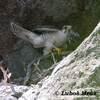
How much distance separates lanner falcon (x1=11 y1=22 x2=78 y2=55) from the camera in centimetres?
327

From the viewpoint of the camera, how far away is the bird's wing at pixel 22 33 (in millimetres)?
2991

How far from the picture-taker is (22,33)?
3.16m

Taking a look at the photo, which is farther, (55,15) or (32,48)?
(32,48)

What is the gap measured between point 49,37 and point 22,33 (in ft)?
1.78

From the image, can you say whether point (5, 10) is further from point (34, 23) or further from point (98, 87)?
point (98, 87)

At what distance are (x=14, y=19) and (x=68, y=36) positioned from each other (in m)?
1.04

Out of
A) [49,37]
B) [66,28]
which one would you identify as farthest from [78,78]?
[49,37]

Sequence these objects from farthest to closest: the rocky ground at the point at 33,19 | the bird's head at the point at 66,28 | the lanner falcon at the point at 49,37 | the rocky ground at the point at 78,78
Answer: the lanner falcon at the point at 49,37
the bird's head at the point at 66,28
the rocky ground at the point at 33,19
the rocky ground at the point at 78,78

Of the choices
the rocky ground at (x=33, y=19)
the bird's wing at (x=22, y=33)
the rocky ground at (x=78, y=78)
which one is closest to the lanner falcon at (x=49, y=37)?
the bird's wing at (x=22, y=33)

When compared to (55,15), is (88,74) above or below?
below

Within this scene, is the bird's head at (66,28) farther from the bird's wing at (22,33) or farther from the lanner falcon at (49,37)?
the bird's wing at (22,33)

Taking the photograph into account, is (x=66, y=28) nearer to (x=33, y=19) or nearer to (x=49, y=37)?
(x=49, y=37)

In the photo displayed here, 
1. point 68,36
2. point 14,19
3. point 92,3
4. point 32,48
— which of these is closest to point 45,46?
point 32,48

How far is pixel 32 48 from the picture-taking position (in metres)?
3.51
